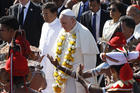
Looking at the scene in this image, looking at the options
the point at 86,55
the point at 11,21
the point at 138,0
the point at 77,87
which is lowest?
the point at 77,87

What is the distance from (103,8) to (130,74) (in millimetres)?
6591

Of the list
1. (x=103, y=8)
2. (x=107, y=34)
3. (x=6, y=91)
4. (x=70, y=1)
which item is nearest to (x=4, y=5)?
(x=70, y=1)

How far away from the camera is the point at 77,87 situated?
905 centimetres

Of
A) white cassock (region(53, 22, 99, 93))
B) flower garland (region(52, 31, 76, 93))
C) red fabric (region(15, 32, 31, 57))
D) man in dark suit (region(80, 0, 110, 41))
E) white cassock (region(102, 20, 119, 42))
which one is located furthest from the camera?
man in dark suit (region(80, 0, 110, 41))

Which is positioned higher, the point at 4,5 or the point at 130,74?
the point at 4,5

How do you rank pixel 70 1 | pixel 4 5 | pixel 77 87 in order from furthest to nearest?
pixel 4 5
pixel 70 1
pixel 77 87

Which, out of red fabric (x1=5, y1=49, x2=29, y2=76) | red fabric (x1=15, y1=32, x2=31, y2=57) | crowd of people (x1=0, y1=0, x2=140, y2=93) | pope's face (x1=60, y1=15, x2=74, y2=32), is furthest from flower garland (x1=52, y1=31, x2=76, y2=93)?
red fabric (x1=5, y1=49, x2=29, y2=76)

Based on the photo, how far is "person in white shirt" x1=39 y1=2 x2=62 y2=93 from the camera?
10.3 meters

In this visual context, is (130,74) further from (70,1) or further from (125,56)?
(70,1)

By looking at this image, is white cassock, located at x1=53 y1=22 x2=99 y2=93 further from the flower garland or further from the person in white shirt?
the person in white shirt

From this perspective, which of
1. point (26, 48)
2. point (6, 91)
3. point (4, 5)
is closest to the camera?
point (6, 91)

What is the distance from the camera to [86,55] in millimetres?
9070

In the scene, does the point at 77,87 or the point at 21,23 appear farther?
the point at 21,23

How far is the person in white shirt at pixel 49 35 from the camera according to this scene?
33.9ft
